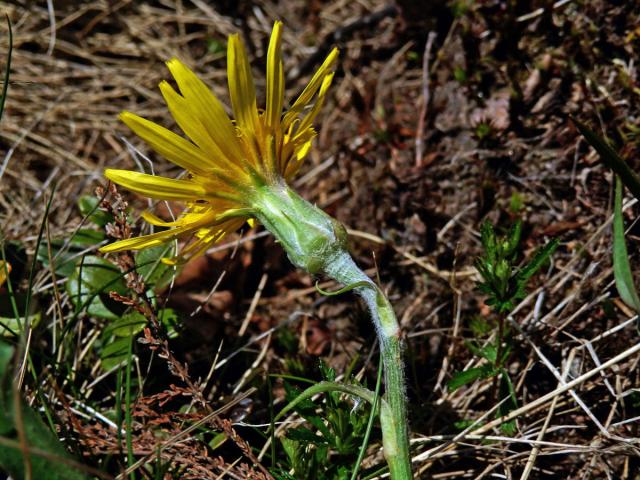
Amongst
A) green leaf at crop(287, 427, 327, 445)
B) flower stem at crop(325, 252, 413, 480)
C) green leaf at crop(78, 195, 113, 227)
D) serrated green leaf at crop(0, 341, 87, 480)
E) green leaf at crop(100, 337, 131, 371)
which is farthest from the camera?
green leaf at crop(78, 195, 113, 227)

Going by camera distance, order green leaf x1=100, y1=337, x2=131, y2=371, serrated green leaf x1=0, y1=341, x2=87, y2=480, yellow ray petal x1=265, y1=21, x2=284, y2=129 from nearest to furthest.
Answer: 1. serrated green leaf x1=0, y1=341, x2=87, y2=480
2. yellow ray petal x1=265, y1=21, x2=284, y2=129
3. green leaf x1=100, y1=337, x2=131, y2=371

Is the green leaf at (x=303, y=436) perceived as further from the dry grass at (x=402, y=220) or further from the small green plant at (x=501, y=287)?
the small green plant at (x=501, y=287)

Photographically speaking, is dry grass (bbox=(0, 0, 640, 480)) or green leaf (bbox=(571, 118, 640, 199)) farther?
dry grass (bbox=(0, 0, 640, 480))

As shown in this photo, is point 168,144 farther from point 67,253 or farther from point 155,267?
point 67,253

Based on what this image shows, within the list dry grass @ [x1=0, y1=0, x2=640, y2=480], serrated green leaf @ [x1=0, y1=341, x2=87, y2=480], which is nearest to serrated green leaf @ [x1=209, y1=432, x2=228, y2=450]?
dry grass @ [x1=0, y1=0, x2=640, y2=480]

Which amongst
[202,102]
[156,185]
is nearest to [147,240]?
[156,185]

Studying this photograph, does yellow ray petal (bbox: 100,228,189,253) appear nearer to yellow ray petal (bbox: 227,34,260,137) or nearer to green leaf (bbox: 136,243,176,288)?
yellow ray petal (bbox: 227,34,260,137)

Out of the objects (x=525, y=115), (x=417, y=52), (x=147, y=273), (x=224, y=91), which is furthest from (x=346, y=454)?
(x=224, y=91)
